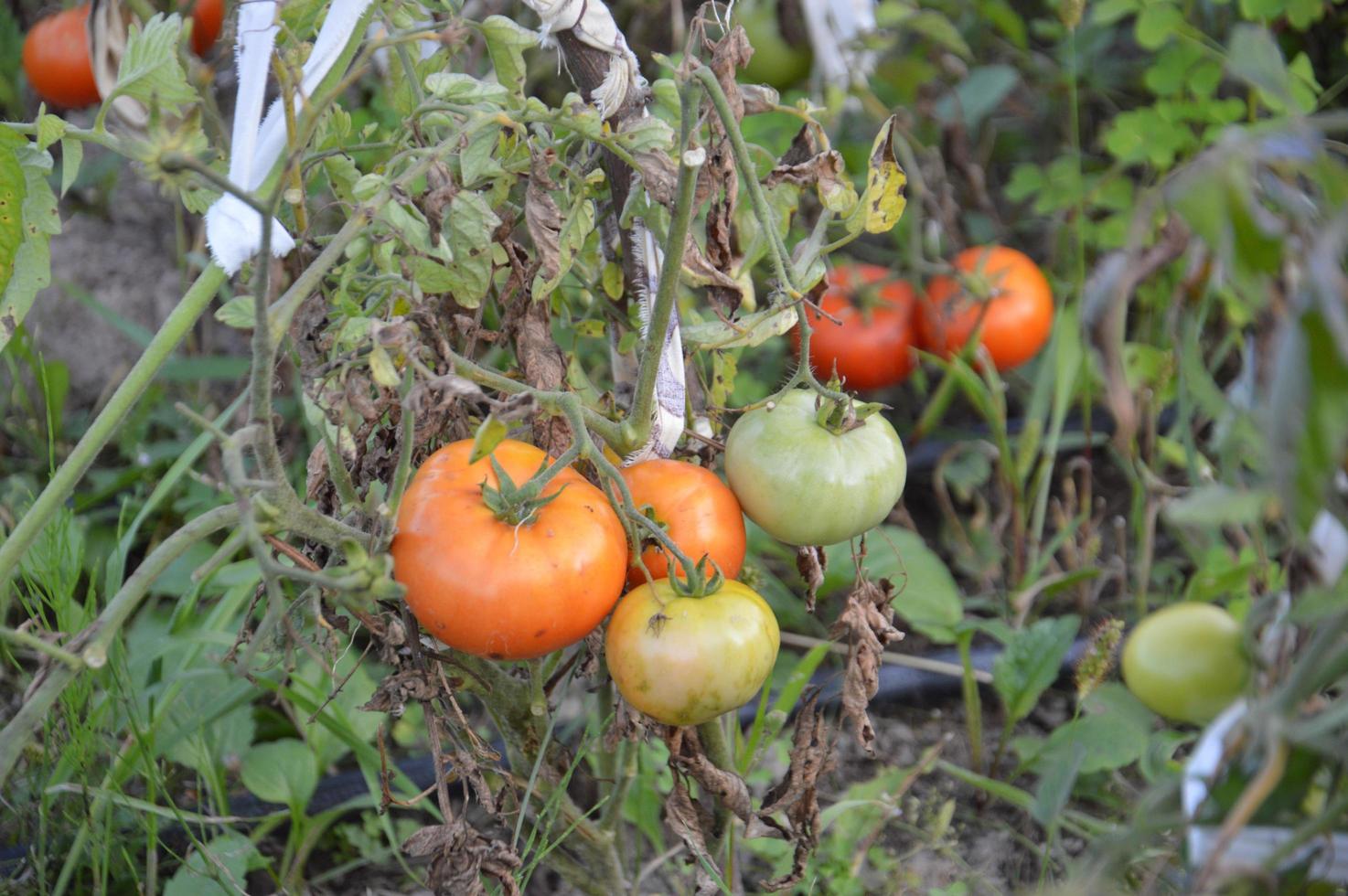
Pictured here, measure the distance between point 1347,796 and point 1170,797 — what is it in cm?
25

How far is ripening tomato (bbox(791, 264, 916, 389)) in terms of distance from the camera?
195 cm

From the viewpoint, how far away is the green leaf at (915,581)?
61.1 inches

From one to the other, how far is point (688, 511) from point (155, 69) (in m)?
0.52

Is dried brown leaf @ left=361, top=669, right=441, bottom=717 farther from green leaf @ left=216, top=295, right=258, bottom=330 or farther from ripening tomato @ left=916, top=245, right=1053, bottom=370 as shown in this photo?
ripening tomato @ left=916, top=245, right=1053, bottom=370

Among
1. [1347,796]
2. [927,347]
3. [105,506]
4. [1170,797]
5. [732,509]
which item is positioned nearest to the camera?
[1347,796]

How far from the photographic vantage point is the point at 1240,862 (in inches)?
21.9

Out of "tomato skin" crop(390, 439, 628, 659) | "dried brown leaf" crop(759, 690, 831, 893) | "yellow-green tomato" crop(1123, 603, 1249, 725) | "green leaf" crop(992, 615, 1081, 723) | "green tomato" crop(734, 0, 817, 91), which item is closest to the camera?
"yellow-green tomato" crop(1123, 603, 1249, 725)

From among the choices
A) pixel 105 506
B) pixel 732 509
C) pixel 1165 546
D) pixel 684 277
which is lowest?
pixel 1165 546

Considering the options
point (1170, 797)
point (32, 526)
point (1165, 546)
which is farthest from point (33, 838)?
point (1165, 546)

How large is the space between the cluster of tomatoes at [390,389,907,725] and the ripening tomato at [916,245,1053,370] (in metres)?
1.08

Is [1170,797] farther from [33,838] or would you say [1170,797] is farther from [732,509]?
[33,838]

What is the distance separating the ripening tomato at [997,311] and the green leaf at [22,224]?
1352 millimetres

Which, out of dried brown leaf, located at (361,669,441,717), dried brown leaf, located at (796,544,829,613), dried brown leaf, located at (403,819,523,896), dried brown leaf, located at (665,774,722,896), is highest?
dried brown leaf, located at (361,669,441,717)

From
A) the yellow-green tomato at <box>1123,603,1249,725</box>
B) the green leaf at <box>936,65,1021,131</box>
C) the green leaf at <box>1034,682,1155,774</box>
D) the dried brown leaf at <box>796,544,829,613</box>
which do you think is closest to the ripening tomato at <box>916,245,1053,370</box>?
the green leaf at <box>936,65,1021,131</box>
